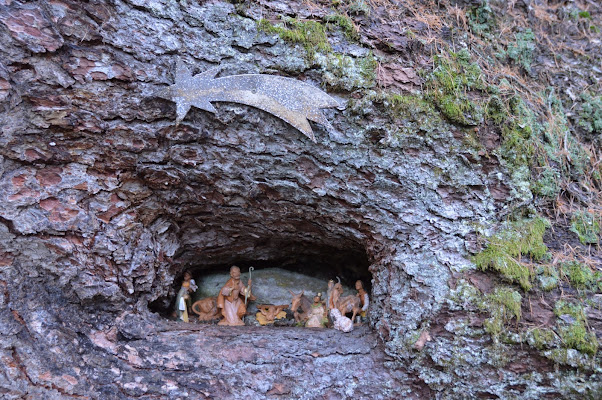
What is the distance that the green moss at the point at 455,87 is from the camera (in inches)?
136

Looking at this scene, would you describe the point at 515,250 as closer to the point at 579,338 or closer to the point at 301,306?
the point at 579,338

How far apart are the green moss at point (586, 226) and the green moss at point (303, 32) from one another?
8.11ft

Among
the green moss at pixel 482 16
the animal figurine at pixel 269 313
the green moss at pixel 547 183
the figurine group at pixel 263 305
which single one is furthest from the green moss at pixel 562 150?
the animal figurine at pixel 269 313

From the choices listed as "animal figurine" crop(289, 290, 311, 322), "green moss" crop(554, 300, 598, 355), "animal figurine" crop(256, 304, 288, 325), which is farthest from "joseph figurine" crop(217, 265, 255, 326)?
"green moss" crop(554, 300, 598, 355)

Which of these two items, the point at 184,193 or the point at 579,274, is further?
the point at 184,193

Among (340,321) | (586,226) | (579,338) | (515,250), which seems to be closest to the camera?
(579,338)

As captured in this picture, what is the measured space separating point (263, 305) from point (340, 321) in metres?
1.03

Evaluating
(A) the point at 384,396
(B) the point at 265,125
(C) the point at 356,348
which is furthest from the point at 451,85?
(A) the point at 384,396

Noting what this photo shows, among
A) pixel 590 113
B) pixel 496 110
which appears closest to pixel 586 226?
pixel 496 110

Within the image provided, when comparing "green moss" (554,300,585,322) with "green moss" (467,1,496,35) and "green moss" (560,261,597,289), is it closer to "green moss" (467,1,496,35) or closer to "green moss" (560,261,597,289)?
"green moss" (560,261,597,289)

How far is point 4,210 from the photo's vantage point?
3.20 m

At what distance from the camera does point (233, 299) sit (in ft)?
14.4

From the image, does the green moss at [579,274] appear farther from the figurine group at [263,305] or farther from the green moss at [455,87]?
the figurine group at [263,305]

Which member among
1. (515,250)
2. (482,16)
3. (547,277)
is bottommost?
(547,277)
